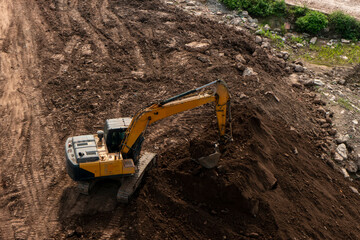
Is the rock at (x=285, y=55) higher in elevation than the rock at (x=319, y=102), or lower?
higher

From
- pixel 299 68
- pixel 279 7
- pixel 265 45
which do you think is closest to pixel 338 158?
pixel 299 68

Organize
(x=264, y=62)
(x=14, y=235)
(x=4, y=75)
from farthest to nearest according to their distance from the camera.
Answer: (x=264, y=62) < (x=4, y=75) < (x=14, y=235)

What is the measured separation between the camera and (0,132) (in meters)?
14.4

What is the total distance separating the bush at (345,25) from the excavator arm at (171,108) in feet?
50.8

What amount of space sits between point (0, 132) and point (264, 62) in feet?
38.6

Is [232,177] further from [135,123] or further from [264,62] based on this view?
[264,62]

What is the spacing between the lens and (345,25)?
23656mm

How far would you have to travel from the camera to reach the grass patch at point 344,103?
58.3 feet

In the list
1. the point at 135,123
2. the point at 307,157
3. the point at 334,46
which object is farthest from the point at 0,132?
the point at 334,46

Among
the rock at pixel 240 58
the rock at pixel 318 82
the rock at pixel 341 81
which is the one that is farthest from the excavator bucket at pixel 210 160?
the rock at pixel 341 81

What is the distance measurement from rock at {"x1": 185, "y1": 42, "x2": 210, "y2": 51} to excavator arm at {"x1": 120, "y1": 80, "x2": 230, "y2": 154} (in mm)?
8298

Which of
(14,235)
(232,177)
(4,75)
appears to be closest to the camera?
(14,235)

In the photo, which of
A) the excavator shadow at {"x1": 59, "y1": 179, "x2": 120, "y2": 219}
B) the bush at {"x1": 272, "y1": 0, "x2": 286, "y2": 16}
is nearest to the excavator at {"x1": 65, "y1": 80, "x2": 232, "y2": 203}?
the excavator shadow at {"x1": 59, "y1": 179, "x2": 120, "y2": 219}

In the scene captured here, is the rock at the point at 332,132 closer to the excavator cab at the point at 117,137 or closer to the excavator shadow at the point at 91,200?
the excavator cab at the point at 117,137
